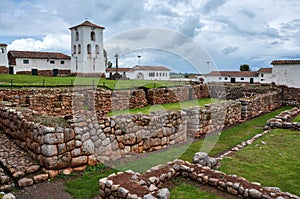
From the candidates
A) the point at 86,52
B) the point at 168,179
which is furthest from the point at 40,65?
the point at 168,179

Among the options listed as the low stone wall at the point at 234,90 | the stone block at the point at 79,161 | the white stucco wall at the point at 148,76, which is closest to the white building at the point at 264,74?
the low stone wall at the point at 234,90

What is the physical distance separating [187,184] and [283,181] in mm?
2379

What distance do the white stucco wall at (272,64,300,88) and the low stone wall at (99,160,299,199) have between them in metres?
26.5

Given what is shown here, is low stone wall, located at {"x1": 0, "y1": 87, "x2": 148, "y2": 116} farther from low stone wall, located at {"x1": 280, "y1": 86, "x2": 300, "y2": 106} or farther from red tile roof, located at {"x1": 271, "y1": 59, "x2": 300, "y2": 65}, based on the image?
red tile roof, located at {"x1": 271, "y1": 59, "x2": 300, "y2": 65}

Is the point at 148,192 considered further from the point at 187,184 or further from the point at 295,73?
the point at 295,73

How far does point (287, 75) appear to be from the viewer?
29109 millimetres

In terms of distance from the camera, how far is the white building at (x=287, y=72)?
1112 inches

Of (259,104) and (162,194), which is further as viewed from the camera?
(259,104)

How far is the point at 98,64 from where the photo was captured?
41.6m

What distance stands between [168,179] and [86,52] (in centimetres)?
3866

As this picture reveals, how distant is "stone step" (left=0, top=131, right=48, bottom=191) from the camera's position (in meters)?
5.98

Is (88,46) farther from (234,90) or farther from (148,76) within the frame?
(234,90)

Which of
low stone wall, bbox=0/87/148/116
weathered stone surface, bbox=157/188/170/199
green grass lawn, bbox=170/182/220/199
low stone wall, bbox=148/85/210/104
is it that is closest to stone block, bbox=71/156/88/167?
green grass lawn, bbox=170/182/220/199

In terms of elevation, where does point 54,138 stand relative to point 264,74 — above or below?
below
